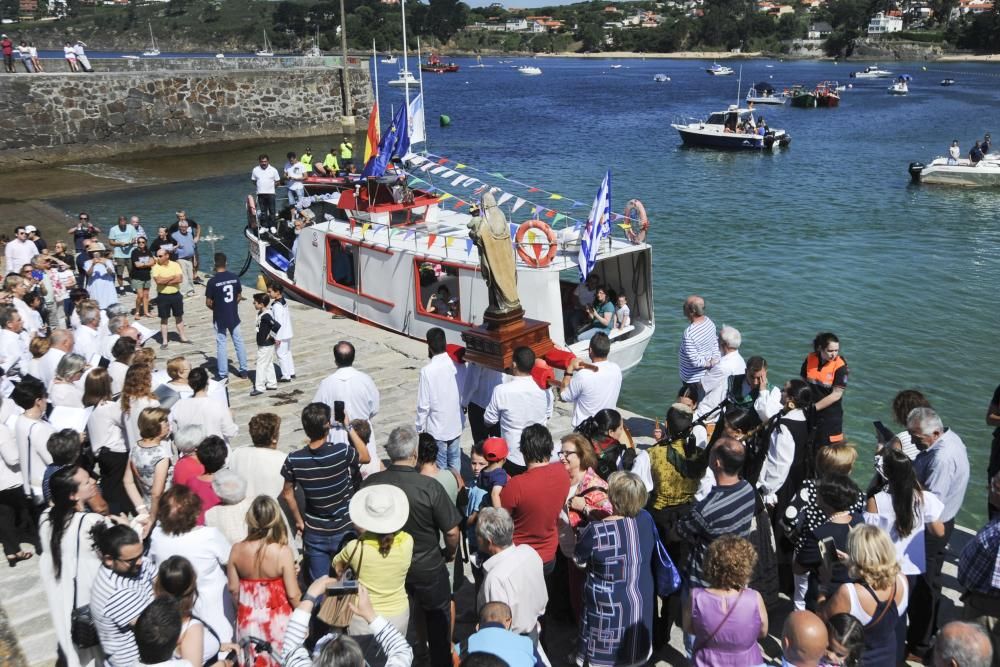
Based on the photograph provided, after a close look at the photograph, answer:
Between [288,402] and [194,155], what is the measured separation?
109 ft

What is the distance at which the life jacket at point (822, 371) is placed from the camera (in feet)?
24.7

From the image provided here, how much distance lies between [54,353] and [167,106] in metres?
35.7

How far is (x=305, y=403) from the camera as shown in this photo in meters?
11.0

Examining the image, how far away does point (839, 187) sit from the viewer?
35.0 metres

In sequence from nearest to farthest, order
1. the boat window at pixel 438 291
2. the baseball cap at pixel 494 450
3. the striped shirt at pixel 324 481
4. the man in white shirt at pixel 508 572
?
the man in white shirt at pixel 508 572 → the striped shirt at pixel 324 481 → the baseball cap at pixel 494 450 → the boat window at pixel 438 291

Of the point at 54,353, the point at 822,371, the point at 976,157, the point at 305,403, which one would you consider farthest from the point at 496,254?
the point at 976,157

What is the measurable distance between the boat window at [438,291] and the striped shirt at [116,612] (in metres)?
9.02

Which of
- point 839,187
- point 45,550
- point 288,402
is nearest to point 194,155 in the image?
point 839,187

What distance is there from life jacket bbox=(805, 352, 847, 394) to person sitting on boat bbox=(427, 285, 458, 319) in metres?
6.89

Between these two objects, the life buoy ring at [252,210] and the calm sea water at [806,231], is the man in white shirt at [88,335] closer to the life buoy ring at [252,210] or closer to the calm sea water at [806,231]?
the calm sea water at [806,231]

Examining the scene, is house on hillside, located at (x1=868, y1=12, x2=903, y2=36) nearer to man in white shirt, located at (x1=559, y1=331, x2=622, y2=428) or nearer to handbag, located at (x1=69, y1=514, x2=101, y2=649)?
man in white shirt, located at (x1=559, y1=331, x2=622, y2=428)

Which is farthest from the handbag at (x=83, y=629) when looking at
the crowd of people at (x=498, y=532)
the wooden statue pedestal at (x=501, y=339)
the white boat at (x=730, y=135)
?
the white boat at (x=730, y=135)

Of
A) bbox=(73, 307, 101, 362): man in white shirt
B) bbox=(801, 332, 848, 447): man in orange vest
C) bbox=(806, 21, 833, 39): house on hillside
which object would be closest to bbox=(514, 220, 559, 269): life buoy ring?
bbox=(801, 332, 848, 447): man in orange vest

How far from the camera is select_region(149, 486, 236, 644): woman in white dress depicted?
4.92m
